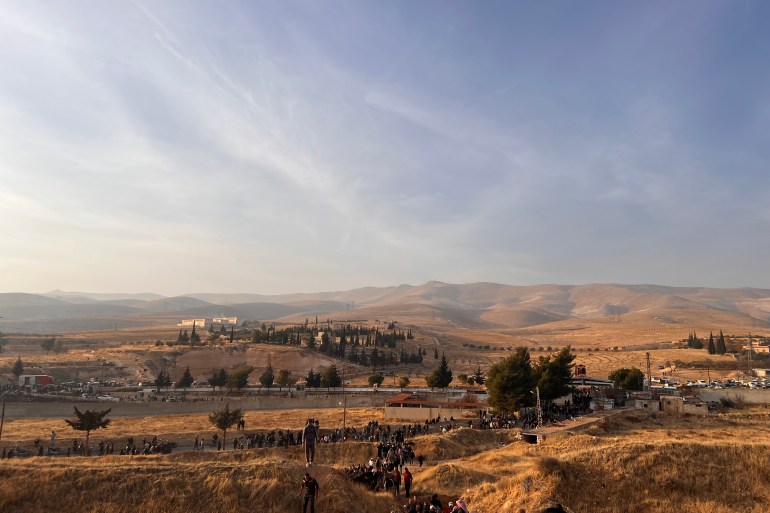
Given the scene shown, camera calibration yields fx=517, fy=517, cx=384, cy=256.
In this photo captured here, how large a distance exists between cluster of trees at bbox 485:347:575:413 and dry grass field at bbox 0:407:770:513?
646 inches

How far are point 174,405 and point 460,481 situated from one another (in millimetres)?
45533

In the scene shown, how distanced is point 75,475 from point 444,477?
15.5 m

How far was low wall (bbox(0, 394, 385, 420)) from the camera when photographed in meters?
55.1

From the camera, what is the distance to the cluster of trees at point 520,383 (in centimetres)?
4822

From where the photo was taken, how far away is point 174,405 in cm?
5988

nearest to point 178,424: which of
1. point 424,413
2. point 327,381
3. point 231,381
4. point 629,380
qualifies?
point 424,413

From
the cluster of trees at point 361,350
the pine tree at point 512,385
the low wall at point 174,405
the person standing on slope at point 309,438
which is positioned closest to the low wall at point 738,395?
the pine tree at point 512,385

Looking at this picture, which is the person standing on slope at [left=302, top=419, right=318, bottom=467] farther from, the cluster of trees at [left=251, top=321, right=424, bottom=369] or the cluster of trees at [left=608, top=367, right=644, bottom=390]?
the cluster of trees at [left=251, top=321, right=424, bottom=369]

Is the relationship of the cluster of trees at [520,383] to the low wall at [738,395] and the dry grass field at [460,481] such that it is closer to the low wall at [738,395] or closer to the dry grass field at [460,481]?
the dry grass field at [460,481]

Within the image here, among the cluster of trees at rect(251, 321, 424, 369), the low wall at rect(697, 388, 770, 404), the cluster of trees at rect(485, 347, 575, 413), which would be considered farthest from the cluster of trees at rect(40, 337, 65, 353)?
the low wall at rect(697, 388, 770, 404)

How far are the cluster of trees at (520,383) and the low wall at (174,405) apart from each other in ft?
65.4

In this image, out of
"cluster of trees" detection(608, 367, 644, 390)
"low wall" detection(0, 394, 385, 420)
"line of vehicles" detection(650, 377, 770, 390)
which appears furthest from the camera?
"line of vehicles" detection(650, 377, 770, 390)

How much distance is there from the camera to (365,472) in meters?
22.5

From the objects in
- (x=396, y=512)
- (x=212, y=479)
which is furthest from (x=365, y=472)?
(x=212, y=479)
